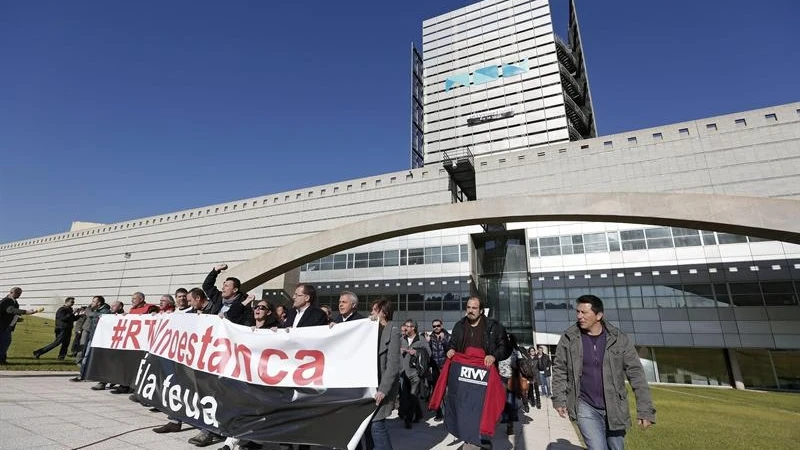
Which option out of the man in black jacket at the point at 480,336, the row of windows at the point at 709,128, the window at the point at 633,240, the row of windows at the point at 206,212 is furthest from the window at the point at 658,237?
the man in black jacket at the point at 480,336

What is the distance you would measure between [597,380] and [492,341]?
1.17 m

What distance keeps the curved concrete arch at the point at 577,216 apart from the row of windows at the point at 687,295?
64.1ft

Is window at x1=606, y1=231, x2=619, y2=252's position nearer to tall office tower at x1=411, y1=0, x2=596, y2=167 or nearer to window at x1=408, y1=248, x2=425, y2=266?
window at x1=408, y1=248, x2=425, y2=266

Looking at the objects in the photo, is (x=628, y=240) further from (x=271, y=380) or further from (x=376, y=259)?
(x=271, y=380)

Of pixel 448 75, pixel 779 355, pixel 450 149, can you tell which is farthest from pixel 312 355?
pixel 448 75

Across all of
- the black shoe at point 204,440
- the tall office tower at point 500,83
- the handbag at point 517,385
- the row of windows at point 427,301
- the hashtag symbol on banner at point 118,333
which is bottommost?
the black shoe at point 204,440

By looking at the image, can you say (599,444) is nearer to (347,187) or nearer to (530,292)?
(530,292)

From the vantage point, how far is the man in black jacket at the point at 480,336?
4176 mm

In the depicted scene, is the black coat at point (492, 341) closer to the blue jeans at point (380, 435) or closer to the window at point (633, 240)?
the blue jeans at point (380, 435)

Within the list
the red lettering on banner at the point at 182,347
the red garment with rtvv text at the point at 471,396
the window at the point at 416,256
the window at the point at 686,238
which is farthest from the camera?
the window at the point at 416,256

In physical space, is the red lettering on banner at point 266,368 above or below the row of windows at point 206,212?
below

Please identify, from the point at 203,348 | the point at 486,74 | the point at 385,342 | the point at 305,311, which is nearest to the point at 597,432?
the point at 385,342

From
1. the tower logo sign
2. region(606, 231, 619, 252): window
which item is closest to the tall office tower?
the tower logo sign

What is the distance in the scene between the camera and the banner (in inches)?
150
